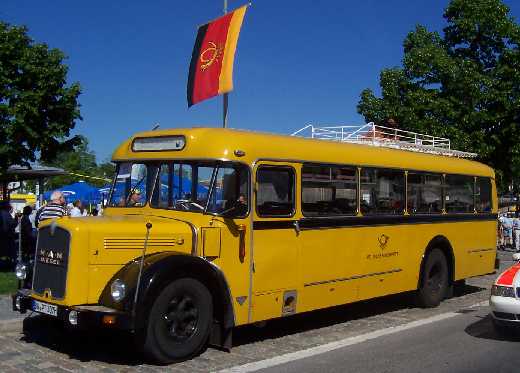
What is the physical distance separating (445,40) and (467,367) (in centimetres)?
1972

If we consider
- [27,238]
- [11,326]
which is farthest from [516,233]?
[11,326]

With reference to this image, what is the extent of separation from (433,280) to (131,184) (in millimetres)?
5793

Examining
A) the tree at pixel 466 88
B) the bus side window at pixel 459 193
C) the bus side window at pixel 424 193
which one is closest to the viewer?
the bus side window at pixel 424 193

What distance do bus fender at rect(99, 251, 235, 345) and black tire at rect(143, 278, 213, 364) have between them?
0.31 ft

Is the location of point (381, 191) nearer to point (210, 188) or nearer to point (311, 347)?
point (311, 347)

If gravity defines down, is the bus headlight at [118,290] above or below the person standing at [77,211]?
below

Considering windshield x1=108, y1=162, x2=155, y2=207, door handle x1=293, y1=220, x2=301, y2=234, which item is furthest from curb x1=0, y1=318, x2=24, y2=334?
door handle x1=293, y1=220, x2=301, y2=234

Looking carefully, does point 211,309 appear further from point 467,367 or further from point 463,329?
point 463,329

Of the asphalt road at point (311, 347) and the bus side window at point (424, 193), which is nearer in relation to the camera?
the asphalt road at point (311, 347)

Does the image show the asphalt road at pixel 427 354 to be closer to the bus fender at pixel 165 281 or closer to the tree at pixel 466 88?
the bus fender at pixel 165 281

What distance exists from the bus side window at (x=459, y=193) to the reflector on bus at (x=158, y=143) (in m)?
5.72

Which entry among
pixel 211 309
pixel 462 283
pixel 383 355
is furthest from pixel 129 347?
pixel 462 283

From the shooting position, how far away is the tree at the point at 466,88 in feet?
72.3

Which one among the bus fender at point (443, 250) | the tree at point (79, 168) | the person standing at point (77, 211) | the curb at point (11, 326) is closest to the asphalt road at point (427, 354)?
the bus fender at point (443, 250)
